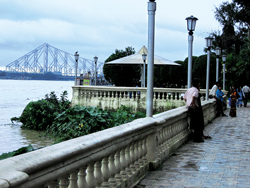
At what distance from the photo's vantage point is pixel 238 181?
5.75 m

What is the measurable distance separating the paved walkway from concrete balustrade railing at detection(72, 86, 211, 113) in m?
9.92

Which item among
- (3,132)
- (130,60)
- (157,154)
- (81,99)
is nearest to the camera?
(157,154)

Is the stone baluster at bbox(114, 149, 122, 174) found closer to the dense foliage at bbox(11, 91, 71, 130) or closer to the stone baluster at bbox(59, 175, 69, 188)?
the stone baluster at bbox(59, 175, 69, 188)

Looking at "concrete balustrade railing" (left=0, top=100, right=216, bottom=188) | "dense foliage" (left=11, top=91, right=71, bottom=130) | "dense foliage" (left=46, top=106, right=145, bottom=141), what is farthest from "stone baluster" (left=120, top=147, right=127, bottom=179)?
"dense foliage" (left=11, top=91, right=71, bottom=130)

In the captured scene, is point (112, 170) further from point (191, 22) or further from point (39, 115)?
point (39, 115)

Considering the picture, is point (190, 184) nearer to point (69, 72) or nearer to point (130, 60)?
point (130, 60)

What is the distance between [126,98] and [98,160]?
54.1 feet

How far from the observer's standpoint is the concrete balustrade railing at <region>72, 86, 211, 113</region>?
2009cm

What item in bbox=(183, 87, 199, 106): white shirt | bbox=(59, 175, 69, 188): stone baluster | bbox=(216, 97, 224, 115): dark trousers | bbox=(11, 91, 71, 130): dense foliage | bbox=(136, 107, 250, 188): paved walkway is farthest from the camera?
bbox=(216, 97, 224, 115): dark trousers

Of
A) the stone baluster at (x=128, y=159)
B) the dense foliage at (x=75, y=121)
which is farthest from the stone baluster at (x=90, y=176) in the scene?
the dense foliage at (x=75, y=121)

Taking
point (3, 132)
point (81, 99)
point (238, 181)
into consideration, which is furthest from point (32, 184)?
point (81, 99)

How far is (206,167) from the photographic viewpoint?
6723 mm

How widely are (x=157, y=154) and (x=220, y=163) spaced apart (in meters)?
1.44

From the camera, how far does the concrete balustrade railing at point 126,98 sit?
20.1 meters
